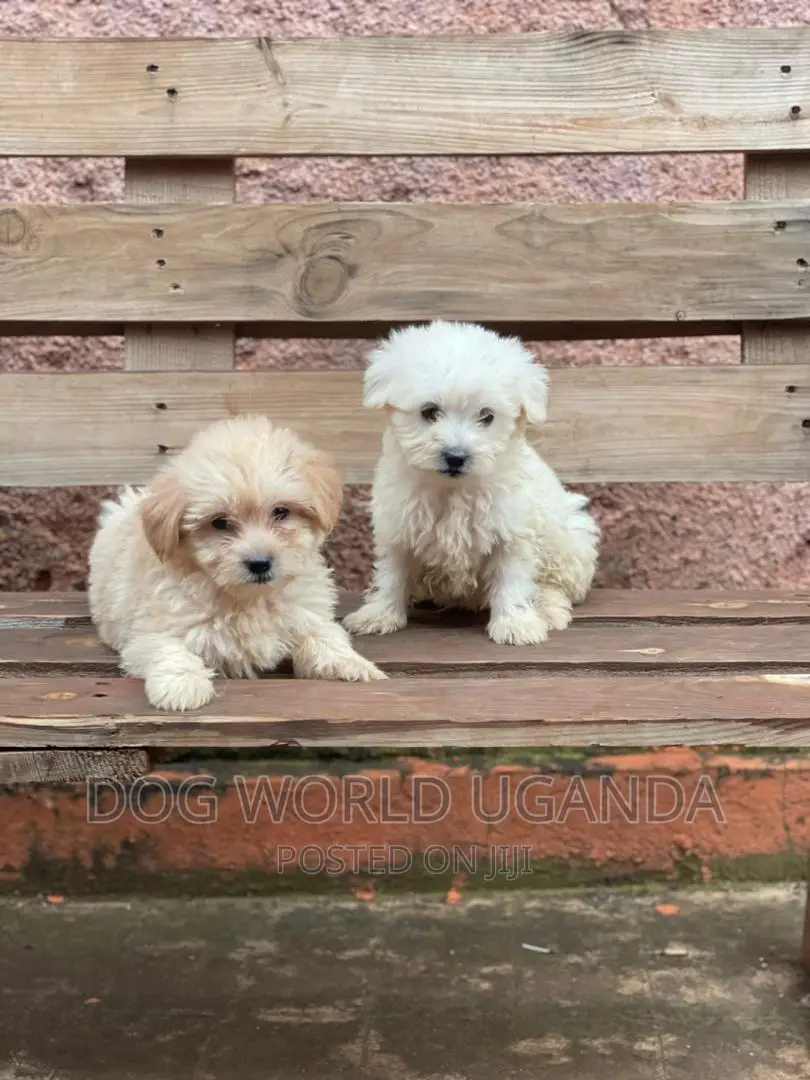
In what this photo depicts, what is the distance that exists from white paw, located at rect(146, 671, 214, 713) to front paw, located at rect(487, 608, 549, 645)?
663 millimetres

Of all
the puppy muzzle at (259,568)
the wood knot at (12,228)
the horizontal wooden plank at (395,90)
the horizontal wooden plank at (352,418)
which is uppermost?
the horizontal wooden plank at (395,90)

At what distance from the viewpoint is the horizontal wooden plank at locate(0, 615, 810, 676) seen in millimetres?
1979

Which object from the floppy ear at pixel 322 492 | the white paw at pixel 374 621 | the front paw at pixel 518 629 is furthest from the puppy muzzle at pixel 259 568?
the front paw at pixel 518 629

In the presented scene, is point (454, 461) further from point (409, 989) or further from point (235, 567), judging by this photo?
point (409, 989)

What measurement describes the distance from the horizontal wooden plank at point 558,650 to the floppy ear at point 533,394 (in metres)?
0.47

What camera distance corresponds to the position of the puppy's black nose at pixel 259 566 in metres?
2.01

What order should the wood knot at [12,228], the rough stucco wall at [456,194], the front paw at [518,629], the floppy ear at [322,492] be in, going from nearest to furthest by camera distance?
the floppy ear at [322,492]
the front paw at [518,629]
the wood knot at [12,228]
the rough stucco wall at [456,194]

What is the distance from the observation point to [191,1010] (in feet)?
8.33

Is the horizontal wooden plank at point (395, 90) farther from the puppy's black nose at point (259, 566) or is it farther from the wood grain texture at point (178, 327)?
the puppy's black nose at point (259, 566)

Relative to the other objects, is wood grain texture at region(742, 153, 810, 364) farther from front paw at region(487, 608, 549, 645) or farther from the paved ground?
the paved ground

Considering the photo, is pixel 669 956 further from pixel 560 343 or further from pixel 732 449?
pixel 560 343

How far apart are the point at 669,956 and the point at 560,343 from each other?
5.94ft

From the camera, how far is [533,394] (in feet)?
7.56

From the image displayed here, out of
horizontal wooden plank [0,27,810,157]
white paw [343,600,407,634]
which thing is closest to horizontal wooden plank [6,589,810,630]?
white paw [343,600,407,634]
